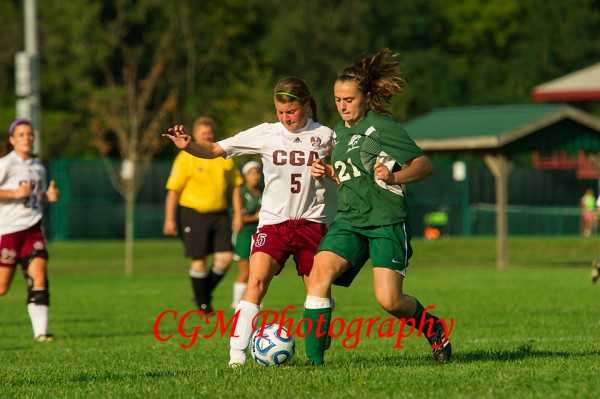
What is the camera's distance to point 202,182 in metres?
15.1

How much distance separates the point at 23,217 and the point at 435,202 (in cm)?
3743

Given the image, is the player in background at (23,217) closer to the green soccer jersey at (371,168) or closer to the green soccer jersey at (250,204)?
the green soccer jersey at (371,168)

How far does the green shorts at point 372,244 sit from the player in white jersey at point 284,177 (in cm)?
55

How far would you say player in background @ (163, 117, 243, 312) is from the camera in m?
15.0

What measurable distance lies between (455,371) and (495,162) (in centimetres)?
2131

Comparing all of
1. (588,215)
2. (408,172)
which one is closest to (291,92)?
(408,172)

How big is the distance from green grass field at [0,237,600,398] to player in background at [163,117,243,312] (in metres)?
0.68

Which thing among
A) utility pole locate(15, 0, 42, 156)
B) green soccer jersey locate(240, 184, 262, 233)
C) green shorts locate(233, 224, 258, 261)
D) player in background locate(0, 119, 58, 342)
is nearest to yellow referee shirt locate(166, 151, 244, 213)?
green shorts locate(233, 224, 258, 261)

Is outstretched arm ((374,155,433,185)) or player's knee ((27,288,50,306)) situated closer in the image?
outstretched arm ((374,155,433,185))

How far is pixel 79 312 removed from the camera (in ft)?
54.7

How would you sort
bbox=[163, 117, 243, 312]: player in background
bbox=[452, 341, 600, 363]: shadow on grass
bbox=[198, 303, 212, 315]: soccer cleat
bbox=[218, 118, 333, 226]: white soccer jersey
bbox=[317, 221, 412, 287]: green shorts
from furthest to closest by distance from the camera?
bbox=[198, 303, 212, 315]: soccer cleat → bbox=[163, 117, 243, 312]: player in background → bbox=[218, 118, 333, 226]: white soccer jersey → bbox=[452, 341, 600, 363]: shadow on grass → bbox=[317, 221, 412, 287]: green shorts

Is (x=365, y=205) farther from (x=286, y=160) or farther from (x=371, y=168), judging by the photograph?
(x=286, y=160)

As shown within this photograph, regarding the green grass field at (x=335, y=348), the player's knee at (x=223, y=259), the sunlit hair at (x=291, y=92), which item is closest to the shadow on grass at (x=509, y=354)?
the green grass field at (x=335, y=348)

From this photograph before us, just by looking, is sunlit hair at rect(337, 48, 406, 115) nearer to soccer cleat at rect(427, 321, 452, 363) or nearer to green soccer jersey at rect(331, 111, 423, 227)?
green soccer jersey at rect(331, 111, 423, 227)
